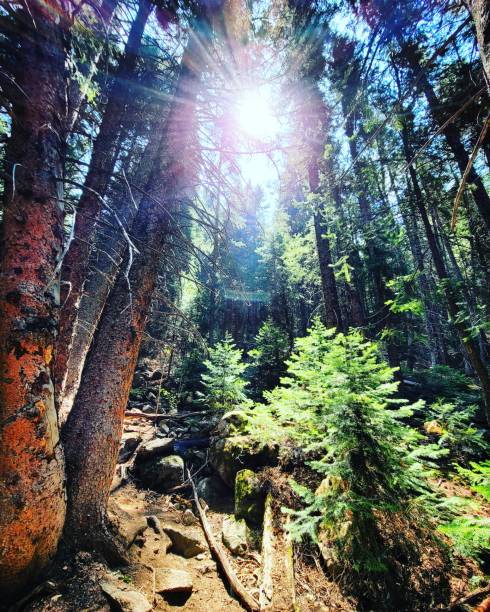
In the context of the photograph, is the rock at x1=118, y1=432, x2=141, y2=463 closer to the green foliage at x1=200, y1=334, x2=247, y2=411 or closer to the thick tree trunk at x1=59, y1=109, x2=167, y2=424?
the green foliage at x1=200, y1=334, x2=247, y2=411

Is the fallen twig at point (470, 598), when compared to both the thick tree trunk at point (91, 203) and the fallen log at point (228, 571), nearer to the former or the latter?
the fallen log at point (228, 571)

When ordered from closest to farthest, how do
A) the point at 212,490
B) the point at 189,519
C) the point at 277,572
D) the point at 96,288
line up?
1. the point at 277,572
2. the point at 189,519
3. the point at 212,490
4. the point at 96,288

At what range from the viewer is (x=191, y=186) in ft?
16.2

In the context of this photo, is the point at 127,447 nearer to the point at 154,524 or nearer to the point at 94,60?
the point at 154,524

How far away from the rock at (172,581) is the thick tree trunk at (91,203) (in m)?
2.99

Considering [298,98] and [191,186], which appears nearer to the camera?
[191,186]

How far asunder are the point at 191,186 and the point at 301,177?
687cm

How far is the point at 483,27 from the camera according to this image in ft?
4.96

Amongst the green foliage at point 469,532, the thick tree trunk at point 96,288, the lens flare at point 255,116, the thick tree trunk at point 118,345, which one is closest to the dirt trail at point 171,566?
the thick tree trunk at point 118,345

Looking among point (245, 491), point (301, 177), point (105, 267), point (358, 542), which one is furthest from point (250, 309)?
point (358, 542)

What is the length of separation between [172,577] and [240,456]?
2810 mm

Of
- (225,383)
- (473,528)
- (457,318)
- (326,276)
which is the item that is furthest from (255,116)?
(225,383)

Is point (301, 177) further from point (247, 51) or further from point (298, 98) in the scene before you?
point (247, 51)

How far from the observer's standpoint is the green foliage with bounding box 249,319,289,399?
46.8 feet
